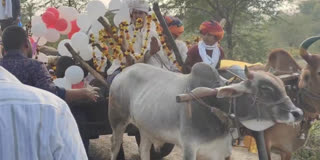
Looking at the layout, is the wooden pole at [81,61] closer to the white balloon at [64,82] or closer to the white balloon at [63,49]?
the white balloon at [63,49]

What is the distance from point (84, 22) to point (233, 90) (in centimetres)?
221

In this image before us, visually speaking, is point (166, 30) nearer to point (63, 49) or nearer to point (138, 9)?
point (138, 9)

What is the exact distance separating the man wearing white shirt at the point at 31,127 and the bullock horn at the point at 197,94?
86.9 inches

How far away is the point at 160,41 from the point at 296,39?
26.4 meters

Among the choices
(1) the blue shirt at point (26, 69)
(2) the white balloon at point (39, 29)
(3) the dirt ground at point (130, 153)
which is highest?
(2) the white balloon at point (39, 29)

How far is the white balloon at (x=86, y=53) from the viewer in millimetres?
4787

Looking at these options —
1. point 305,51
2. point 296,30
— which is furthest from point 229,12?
point 296,30

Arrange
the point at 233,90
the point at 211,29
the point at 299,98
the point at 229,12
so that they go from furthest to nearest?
the point at 229,12
the point at 211,29
the point at 299,98
the point at 233,90

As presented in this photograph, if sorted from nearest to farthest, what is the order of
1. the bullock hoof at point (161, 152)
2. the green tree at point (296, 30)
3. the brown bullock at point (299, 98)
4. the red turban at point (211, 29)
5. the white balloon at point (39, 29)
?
1. the brown bullock at point (299, 98)
2. the red turban at point (211, 29)
3. the white balloon at point (39, 29)
4. the bullock hoof at point (161, 152)
5. the green tree at point (296, 30)

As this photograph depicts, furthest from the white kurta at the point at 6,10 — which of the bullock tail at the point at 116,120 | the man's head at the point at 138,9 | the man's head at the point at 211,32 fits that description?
the man's head at the point at 211,32

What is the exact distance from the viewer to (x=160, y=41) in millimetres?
4844

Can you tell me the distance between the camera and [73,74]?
14.9ft

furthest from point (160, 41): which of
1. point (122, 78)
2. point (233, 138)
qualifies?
point (233, 138)

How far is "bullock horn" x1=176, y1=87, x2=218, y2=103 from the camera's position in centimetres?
338
